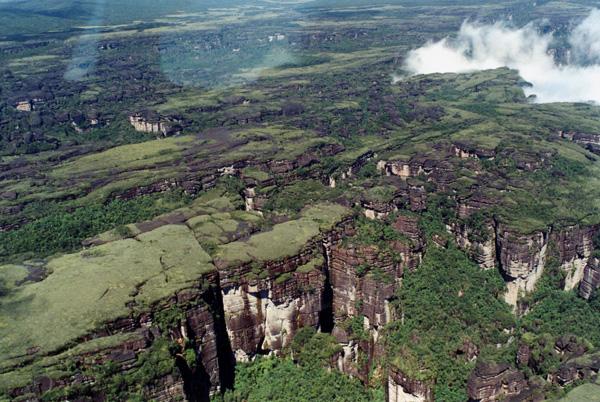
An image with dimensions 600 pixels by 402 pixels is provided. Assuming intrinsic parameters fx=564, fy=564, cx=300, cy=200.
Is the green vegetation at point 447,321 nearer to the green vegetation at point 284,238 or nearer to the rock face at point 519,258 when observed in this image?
the rock face at point 519,258

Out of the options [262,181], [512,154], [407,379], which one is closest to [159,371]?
[407,379]

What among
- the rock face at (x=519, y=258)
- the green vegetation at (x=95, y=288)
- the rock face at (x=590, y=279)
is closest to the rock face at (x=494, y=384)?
the rock face at (x=519, y=258)

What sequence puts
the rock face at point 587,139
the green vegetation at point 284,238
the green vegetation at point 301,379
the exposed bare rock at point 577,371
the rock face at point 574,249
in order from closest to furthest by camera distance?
the exposed bare rock at point 577,371 < the green vegetation at point 301,379 < the green vegetation at point 284,238 < the rock face at point 574,249 < the rock face at point 587,139

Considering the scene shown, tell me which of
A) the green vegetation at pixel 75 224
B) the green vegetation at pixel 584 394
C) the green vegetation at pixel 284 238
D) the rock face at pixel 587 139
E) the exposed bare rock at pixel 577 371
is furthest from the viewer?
the rock face at pixel 587 139

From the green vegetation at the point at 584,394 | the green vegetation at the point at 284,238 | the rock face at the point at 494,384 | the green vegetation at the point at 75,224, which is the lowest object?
the rock face at the point at 494,384

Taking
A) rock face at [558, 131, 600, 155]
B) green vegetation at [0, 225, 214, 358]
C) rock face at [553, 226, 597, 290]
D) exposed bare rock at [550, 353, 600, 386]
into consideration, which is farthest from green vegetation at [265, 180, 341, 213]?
rock face at [558, 131, 600, 155]

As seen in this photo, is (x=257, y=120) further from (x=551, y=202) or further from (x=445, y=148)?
(x=551, y=202)

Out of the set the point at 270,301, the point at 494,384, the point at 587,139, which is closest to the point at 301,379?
the point at 270,301
